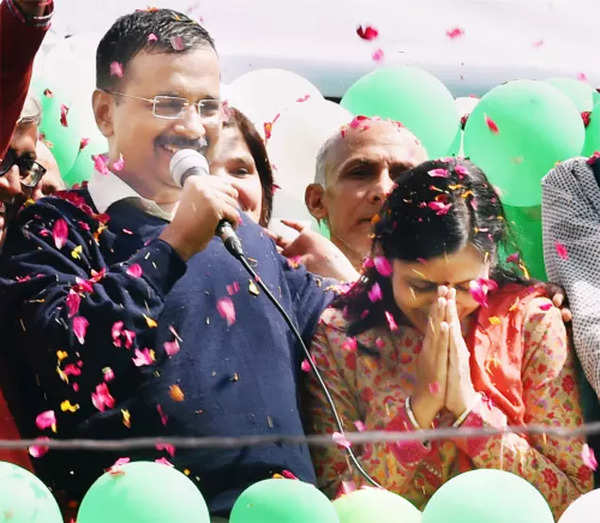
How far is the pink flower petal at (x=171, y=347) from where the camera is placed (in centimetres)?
264

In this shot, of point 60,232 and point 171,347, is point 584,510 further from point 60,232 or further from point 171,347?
point 60,232

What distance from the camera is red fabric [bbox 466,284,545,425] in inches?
109

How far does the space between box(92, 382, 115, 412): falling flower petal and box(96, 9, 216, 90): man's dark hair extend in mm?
640

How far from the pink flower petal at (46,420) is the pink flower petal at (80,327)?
0.51 feet

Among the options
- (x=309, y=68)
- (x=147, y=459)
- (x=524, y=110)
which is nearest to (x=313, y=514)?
(x=147, y=459)

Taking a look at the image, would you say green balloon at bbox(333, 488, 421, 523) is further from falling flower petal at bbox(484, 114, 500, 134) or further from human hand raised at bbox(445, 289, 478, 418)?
falling flower petal at bbox(484, 114, 500, 134)

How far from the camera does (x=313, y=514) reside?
7.88 feet

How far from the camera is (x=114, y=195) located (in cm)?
282

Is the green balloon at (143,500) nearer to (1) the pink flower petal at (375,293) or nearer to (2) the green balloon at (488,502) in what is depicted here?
(2) the green balloon at (488,502)

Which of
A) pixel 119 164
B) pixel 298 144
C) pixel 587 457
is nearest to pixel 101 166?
pixel 119 164

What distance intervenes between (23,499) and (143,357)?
37 centimetres

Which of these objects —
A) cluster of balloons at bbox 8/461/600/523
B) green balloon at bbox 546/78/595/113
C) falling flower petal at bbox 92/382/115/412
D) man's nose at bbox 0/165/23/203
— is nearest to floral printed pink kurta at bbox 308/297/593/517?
cluster of balloons at bbox 8/461/600/523

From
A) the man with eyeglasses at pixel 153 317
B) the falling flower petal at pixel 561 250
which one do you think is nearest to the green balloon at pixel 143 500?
the man with eyeglasses at pixel 153 317

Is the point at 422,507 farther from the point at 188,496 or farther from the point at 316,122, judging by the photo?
the point at 316,122
